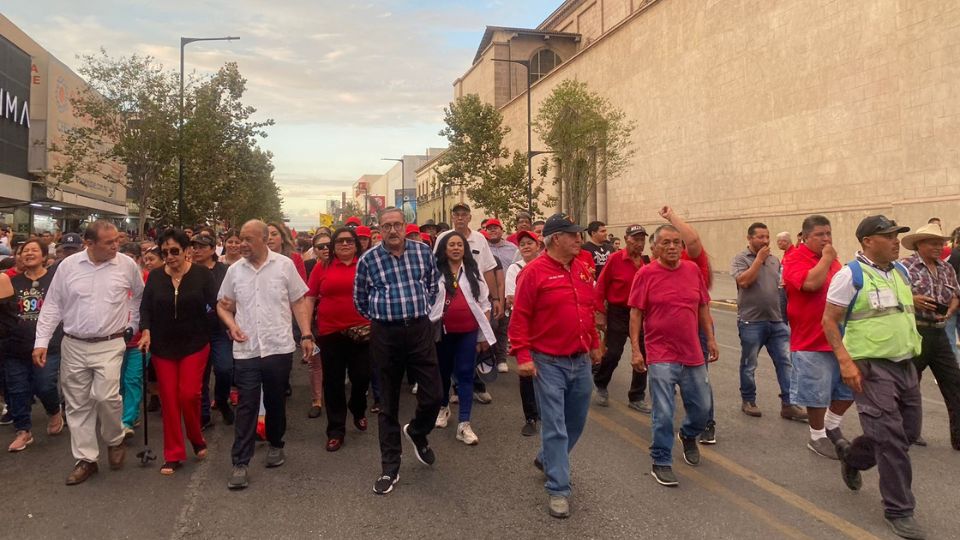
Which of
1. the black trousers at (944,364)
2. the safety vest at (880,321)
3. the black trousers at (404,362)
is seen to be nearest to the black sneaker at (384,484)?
the black trousers at (404,362)

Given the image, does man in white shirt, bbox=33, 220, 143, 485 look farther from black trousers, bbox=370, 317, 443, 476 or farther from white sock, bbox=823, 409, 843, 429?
→ white sock, bbox=823, 409, 843, 429

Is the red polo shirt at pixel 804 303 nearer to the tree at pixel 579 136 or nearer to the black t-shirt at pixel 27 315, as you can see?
the black t-shirt at pixel 27 315

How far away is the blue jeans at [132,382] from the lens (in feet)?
19.7

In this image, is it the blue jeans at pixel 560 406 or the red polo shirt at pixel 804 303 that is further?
the red polo shirt at pixel 804 303

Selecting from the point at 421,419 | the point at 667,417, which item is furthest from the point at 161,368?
the point at 667,417

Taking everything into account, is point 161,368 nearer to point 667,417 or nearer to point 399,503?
point 399,503

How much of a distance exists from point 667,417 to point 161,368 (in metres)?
3.79

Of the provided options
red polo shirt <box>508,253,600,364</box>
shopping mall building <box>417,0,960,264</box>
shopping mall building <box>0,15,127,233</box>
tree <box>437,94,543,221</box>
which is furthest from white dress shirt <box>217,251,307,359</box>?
tree <box>437,94,543,221</box>

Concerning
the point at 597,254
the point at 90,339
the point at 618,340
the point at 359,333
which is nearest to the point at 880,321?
the point at 618,340

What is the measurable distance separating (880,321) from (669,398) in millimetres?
1407

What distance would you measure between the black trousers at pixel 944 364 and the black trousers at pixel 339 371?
4.49 m

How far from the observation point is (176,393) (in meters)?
5.20

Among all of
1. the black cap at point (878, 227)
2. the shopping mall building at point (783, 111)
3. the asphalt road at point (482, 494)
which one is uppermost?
the shopping mall building at point (783, 111)

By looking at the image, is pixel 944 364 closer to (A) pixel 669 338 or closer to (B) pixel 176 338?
(A) pixel 669 338
